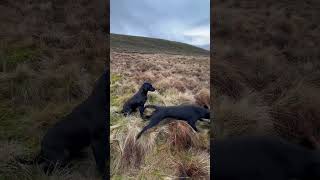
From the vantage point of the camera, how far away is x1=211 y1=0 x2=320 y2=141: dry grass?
2299 millimetres

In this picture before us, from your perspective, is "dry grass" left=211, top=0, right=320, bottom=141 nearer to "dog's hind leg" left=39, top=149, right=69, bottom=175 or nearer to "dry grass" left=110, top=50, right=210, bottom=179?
"dry grass" left=110, top=50, right=210, bottom=179

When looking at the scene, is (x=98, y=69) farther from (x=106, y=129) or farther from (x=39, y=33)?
(x=39, y=33)

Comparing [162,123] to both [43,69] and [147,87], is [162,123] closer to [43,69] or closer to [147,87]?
[147,87]

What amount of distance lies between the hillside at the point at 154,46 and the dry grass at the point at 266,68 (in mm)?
356

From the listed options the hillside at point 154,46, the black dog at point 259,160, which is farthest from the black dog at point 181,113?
the hillside at point 154,46

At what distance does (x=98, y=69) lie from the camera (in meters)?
2.47

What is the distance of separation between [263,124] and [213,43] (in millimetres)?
603

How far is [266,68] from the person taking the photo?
8.68 feet

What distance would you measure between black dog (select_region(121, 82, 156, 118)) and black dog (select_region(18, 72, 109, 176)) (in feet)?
0.49

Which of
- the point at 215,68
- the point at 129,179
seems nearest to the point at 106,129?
the point at 129,179

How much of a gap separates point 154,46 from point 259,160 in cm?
79

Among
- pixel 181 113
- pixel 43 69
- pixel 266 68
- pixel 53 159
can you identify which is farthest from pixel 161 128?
pixel 43 69

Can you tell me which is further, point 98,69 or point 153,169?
point 98,69

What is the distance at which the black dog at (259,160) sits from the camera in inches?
77.1
